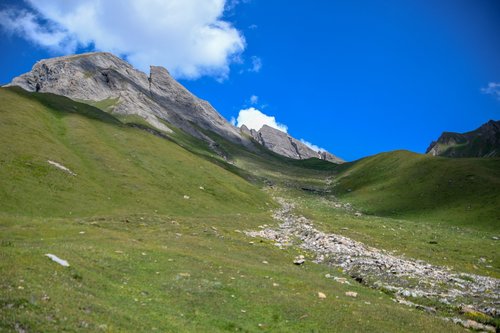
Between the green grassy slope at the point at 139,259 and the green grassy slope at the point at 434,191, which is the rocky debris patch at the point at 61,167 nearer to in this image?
the green grassy slope at the point at 139,259

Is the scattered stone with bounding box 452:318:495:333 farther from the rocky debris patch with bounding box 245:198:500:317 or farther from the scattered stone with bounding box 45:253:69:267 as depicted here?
the scattered stone with bounding box 45:253:69:267

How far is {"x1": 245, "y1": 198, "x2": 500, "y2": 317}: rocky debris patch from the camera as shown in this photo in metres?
29.7

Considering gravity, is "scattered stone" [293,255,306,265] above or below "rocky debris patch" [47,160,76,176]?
below

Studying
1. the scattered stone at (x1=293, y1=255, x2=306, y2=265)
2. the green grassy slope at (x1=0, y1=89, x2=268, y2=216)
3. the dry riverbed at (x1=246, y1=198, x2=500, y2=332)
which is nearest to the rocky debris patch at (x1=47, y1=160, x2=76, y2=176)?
the green grassy slope at (x1=0, y1=89, x2=268, y2=216)

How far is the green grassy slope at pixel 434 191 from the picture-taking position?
2945 inches

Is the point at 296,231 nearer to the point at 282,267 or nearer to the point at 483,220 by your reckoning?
the point at 282,267

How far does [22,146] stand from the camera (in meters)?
66.2

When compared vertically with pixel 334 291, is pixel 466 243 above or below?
above

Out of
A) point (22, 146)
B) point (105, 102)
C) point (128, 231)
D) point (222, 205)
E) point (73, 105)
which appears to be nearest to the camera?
point (128, 231)

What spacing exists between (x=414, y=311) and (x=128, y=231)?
1271 inches

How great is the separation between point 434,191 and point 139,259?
81882 mm

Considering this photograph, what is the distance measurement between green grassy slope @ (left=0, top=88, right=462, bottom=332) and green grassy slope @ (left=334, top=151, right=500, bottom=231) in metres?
34.8

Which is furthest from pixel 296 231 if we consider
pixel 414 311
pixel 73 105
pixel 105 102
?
pixel 105 102

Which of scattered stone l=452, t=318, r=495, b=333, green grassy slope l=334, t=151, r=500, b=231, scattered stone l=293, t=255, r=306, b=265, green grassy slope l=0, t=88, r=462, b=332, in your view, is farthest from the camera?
green grassy slope l=334, t=151, r=500, b=231
